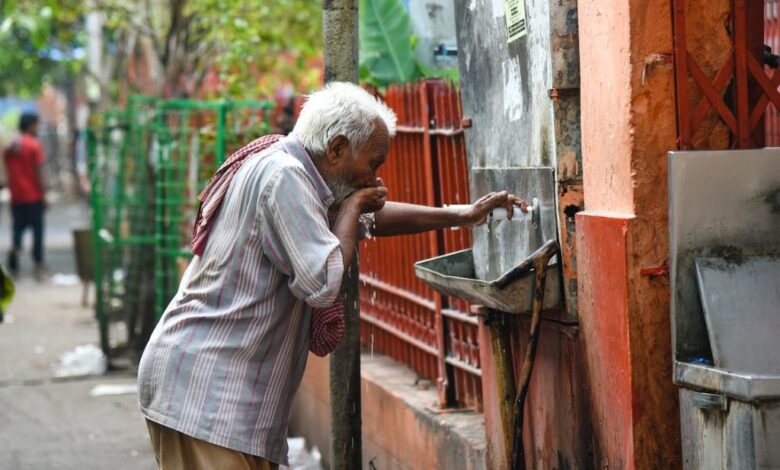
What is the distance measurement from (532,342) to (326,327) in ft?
2.17

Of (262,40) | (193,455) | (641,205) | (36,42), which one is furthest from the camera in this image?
(262,40)

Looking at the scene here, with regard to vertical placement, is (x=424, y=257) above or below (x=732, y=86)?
below

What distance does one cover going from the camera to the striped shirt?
3.23 meters

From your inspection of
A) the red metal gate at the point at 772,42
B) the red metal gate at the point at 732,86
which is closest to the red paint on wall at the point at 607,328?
the red metal gate at the point at 732,86

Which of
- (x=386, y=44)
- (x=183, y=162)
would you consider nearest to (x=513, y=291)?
(x=386, y=44)

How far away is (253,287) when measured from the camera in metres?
3.32

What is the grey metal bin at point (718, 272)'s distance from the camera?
9.68ft

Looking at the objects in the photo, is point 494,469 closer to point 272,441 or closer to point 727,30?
point 272,441

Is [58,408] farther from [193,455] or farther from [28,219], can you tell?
[28,219]

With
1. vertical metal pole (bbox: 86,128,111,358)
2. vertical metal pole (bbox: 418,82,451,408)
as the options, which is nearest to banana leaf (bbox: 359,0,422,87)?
vertical metal pole (bbox: 418,82,451,408)

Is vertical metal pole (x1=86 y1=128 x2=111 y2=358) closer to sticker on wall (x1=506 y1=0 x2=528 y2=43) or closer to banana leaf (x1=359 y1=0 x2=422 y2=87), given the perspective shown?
banana leaf (x1=359 y1=0 x2=422 y2=87)

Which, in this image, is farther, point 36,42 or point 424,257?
point 36,42

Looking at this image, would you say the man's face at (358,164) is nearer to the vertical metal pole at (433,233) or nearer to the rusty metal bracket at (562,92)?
the rusty metal bracket at (562,92)

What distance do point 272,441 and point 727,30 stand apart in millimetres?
1719
